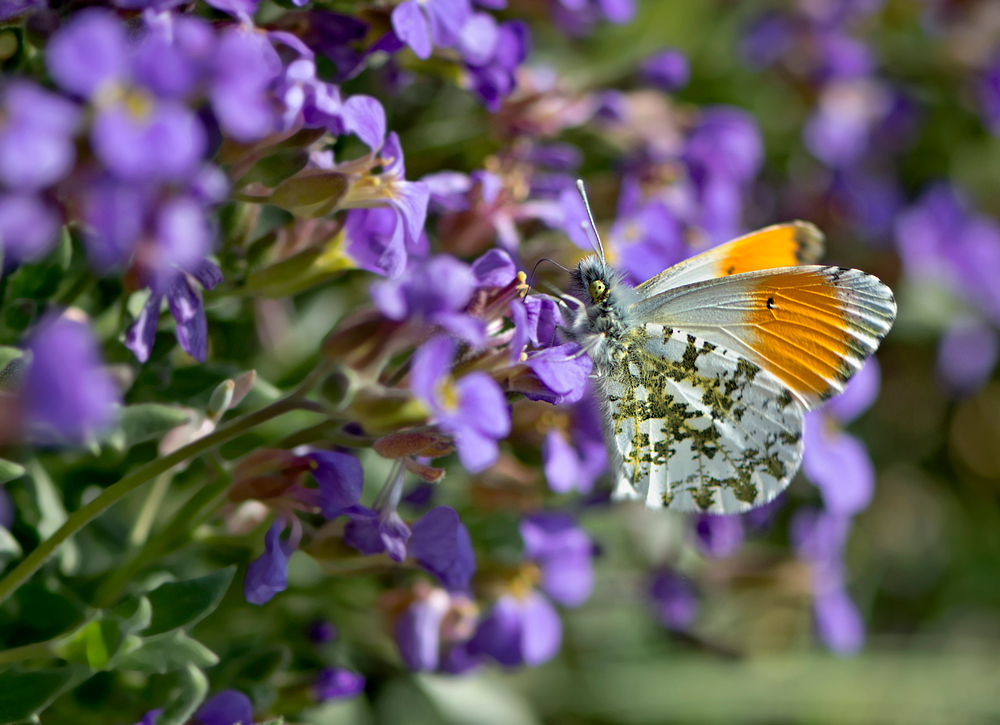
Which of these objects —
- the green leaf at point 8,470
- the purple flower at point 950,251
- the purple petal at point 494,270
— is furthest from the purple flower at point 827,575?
the green leaf at point 8,470

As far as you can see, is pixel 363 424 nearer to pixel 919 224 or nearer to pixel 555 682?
pixel 555 682

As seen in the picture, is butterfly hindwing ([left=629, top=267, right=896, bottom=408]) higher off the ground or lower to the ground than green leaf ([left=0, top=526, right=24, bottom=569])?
higher

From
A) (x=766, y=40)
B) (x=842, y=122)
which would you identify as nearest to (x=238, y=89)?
(x=766, y=40)

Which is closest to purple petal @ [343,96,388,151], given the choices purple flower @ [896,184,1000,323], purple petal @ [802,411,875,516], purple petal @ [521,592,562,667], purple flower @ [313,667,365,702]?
purple flower @ [313,667,365,702]

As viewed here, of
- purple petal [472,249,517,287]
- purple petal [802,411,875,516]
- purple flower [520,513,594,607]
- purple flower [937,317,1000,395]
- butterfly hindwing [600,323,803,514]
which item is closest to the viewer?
purple petal [472,249,517,287]

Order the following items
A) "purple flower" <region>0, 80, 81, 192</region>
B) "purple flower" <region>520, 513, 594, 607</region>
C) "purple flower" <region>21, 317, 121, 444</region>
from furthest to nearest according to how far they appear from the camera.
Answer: "purple flower" <region>520, 513, 594, 607</region> < "purple flower" <region>0, 80, 81, 192</region> < "purple flower" <region>21, 317, 121, 444</region>

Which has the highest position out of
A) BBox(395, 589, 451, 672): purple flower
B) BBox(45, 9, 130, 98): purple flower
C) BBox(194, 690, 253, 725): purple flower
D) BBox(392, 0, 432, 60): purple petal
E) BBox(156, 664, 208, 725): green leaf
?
BBox(45, 9, 130, 98): purple flower

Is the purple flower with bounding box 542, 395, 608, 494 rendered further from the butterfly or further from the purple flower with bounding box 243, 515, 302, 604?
the purple flower with bounding box 243, 515, 302, 604

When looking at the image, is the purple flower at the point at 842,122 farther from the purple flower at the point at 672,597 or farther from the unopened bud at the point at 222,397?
the unopened bud at the point at 222,397
